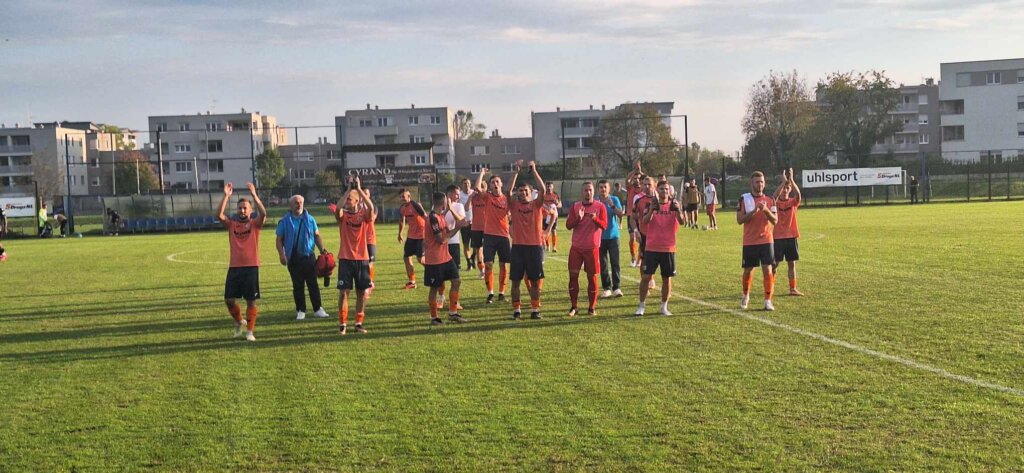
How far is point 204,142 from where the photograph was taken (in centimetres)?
9544

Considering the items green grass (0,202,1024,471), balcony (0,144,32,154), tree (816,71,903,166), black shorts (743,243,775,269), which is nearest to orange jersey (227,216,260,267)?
green grass (0,202,1024,471)

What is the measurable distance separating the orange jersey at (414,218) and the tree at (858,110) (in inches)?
2567

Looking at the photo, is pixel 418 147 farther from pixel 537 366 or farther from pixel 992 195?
pixel 537 366

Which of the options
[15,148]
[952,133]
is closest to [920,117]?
[952,133]

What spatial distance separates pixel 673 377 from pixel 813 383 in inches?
47.5

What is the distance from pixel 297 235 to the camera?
12.3 metres

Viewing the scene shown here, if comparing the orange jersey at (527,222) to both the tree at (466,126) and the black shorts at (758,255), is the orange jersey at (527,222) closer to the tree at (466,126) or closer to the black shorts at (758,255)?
the black shorts at (758,255)

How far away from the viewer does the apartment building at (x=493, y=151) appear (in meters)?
97.9

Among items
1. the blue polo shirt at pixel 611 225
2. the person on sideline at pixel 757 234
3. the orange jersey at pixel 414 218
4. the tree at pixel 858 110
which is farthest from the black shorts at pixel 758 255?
the tree at pixel 858 110

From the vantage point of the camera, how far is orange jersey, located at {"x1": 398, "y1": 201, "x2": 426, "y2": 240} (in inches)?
572

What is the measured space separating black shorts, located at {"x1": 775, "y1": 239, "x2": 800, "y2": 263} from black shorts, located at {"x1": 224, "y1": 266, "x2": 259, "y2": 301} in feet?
25.1

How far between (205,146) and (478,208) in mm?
87571

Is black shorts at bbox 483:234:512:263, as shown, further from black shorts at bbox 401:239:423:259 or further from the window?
the window

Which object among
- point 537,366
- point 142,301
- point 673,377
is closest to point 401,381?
point 537,366
